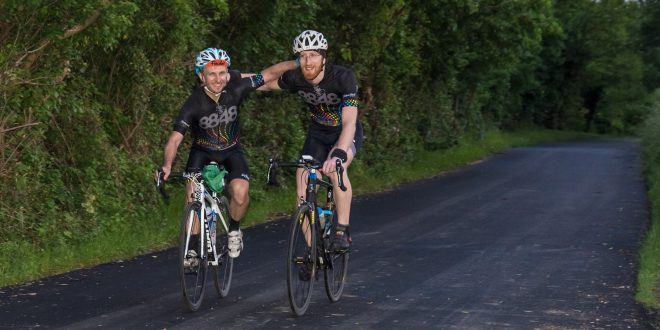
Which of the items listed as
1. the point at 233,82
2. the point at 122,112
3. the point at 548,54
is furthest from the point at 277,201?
the point at 548,54

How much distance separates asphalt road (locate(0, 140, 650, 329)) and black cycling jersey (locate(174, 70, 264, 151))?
1295 mm

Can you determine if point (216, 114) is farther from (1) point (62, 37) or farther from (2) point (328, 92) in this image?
(1) point (62, 37)

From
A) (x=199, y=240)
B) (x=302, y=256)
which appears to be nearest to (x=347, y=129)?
(x=302, y=256)

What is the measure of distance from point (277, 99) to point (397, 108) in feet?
27.6

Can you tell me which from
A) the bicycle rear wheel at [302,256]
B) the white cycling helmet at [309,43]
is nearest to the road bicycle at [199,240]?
the bicycle rear wheel at [302,256]

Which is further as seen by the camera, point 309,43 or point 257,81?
point 257,81

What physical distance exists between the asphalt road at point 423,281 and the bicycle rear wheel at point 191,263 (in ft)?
0.44

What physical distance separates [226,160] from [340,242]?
1.14 m

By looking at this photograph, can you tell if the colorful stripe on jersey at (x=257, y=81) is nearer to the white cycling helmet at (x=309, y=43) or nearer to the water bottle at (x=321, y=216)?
the white cycling helmet at (x=309, y=43)

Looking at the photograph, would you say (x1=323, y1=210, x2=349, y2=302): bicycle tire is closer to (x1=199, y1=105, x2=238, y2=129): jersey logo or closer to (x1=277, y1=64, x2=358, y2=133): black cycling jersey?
(x1=277, y1=64, x2=358, y2=133): black cycling jersey

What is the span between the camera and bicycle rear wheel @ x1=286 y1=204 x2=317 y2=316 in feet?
27.1

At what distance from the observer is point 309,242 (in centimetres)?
851

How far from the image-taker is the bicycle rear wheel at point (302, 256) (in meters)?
8.27

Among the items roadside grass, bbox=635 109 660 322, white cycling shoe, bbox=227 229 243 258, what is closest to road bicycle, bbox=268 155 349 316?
white cycling shoe, bbox=227 229 243 258
